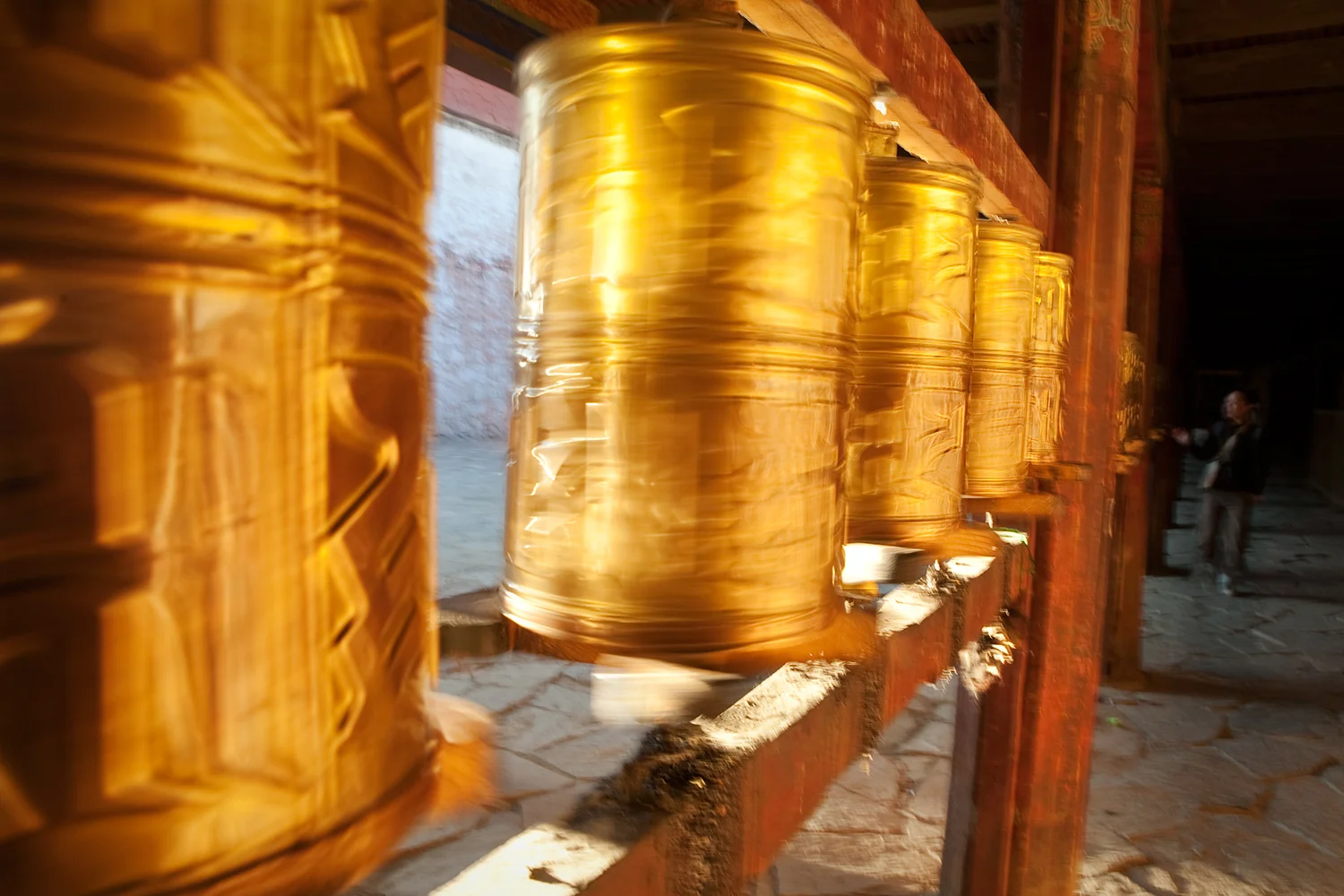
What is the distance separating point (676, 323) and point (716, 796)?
531 millimetres

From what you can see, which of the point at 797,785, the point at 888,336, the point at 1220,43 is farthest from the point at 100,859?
the point at 1220,43

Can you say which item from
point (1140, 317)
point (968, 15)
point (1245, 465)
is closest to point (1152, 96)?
point (968, 15)

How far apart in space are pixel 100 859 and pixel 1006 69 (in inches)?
168

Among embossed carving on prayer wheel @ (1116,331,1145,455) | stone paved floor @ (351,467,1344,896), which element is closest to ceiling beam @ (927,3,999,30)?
embossed carving on prayer wheel @ (1116,331,1145,455)

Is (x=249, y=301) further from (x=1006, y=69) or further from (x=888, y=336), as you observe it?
(x=1006, y=69)

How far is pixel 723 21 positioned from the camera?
111 centimetres

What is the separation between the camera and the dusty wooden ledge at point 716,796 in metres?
0.78

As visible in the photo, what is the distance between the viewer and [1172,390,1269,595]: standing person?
9438 millimetres

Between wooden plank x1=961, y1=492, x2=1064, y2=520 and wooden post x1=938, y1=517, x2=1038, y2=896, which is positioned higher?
wooden plank x1=961, y1=492, x2=1064, y2=520

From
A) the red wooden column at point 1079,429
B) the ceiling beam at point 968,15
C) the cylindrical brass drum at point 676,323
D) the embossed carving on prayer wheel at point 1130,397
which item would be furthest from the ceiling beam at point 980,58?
the cylindrical brass drum at point 676,323

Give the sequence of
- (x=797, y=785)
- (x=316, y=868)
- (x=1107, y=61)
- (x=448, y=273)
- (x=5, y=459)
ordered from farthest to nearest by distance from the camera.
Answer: (x=448, y=273)
(x=1107, y=61)
(x=797, y=785)
(x=316, y=868)
(x=5, y=459)

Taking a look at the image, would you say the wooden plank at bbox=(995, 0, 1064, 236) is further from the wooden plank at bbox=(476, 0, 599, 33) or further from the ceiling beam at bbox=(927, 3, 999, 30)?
the wooden plank at bbox=(476, 0, 599, 33)

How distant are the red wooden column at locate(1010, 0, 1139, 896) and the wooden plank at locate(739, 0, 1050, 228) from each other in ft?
3.97

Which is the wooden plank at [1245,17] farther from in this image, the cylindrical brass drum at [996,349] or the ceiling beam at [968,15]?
the cylindrical brass drum at [996,349]
